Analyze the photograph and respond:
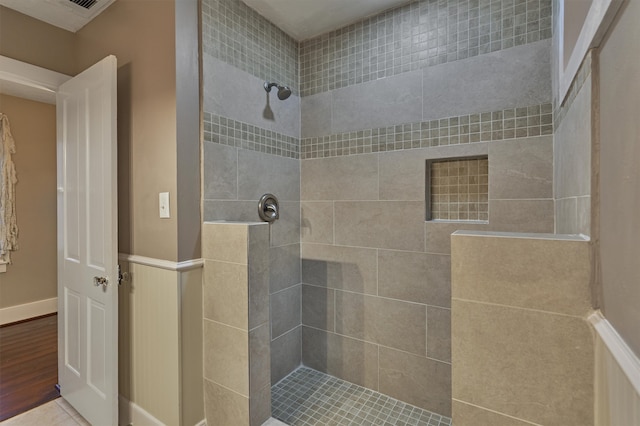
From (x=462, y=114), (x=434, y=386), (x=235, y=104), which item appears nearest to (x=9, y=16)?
(x=235, y=104)

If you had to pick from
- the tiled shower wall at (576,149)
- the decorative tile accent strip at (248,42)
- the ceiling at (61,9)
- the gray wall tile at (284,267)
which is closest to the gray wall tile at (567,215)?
the tiled shower wall at (576,149)

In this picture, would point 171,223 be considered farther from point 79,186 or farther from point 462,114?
point 462,114

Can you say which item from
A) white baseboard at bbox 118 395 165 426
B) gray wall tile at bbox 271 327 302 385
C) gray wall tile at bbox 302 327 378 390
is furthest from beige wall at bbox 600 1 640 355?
white baseboard at bbox 118 395 165 426

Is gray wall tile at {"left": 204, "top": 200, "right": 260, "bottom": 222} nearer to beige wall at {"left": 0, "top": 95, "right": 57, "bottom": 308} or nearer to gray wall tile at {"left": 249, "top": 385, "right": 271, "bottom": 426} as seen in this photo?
gray wall tile at {"left": 249, "top": 385, "right": 271, "bottom": 426}

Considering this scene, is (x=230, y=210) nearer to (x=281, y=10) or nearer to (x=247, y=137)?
(x=247, y=137)

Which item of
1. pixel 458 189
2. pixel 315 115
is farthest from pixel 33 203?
pixel 458 189

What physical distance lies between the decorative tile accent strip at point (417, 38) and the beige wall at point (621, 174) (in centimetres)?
118

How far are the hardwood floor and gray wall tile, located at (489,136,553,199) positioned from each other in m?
3.19

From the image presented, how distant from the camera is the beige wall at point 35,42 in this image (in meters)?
1.84

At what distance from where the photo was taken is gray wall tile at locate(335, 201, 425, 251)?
1905 mm

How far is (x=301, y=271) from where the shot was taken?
2.40 metres

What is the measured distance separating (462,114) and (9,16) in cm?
287

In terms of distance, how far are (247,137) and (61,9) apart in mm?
1446

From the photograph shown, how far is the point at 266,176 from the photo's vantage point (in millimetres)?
2092
